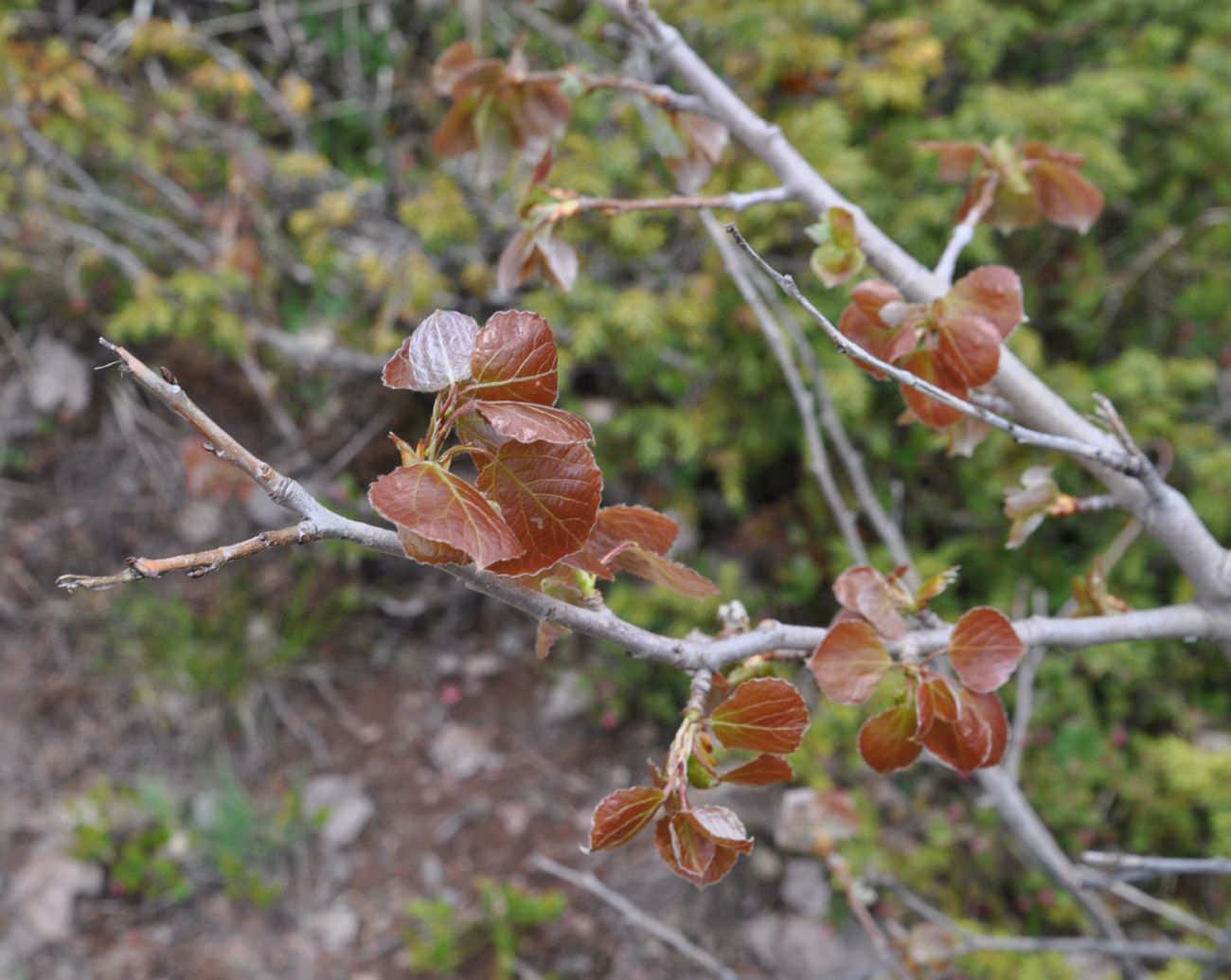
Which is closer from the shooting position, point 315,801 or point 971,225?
point 971,225

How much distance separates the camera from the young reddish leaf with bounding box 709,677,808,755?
0.52 metres

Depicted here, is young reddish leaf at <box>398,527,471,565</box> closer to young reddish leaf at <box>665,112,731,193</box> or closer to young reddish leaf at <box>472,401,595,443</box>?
young reddish leaf at <box>472,401,595,443</box>

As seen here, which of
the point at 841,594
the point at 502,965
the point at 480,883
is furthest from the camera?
the point at 480,883

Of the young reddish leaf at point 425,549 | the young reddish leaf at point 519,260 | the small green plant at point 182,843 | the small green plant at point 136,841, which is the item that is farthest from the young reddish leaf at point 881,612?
the small green plant at point 136,841

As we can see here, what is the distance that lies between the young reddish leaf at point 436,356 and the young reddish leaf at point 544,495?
0.05 metres

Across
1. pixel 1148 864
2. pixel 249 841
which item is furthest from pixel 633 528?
pixel 249 841

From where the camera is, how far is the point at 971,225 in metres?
0.80

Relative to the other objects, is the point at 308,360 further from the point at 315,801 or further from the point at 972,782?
the point at 972,782

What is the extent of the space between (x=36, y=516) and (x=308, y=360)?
3.33ft

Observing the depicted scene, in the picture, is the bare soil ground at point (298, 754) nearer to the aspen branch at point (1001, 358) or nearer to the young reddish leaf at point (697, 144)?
the aspen branch at point (1001, 358)

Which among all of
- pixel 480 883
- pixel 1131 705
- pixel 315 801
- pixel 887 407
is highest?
pixel 887 407

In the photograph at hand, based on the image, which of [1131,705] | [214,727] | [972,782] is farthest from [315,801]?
[1131,705]

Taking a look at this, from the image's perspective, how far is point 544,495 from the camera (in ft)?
1.51

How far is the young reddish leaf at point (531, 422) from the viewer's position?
43cm
